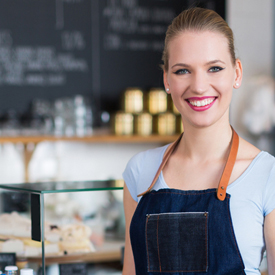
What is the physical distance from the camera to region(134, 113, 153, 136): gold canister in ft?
9.37

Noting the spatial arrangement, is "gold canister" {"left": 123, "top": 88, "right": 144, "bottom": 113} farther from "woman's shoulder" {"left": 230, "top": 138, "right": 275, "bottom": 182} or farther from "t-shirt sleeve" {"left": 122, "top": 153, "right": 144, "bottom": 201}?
"woman's shoulder" {"left": 230, "top": 138, "right": 275, "bottom": 182}

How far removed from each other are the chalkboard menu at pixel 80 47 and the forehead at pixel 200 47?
1947mm

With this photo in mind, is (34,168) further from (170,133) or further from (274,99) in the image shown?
(274,99)

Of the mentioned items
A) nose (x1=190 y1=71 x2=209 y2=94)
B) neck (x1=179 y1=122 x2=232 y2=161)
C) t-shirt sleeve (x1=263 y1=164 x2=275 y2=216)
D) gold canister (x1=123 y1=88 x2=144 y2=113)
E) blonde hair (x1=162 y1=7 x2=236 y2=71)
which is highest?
blonde hair (x1=162 y1=7 x2=236 y2=71)

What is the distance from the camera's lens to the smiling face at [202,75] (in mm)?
994

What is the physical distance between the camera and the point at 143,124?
9.39ft

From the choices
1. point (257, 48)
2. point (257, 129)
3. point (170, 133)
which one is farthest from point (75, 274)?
point (257, 48)

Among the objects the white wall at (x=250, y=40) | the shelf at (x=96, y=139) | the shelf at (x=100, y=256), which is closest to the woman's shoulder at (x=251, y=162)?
the shelf at (x=100, y=256)

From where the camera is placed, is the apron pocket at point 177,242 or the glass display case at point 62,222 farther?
the glass display case at point 62,222

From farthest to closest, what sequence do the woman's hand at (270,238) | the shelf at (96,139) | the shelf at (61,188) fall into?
1. the shelf at (96,139)
2. the shelf at (61,188)
3. the woman's hand at (270,238)

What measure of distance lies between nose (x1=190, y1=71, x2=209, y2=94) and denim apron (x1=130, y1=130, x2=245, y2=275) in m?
0.15

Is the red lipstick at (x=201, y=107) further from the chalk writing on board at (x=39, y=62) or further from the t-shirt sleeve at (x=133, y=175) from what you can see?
the chalk writing on board at (x=39, y=62)

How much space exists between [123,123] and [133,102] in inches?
5.7

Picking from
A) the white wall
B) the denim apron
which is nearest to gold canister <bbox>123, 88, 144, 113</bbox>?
the white wall
